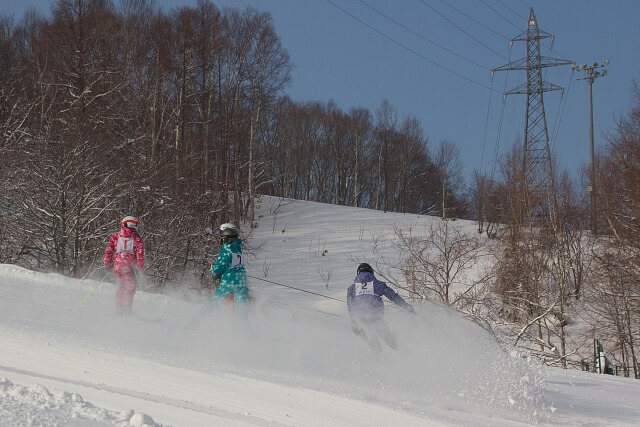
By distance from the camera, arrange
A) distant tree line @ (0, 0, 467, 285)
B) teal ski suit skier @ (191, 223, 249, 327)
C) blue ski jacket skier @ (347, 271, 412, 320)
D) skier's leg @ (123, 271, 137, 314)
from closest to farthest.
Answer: teal ski suit skier @ (191, 223, 249, 327)
blue ski jacket skier @ (347, 271, 412, 320)
skier's leg @ (123, 271, 137, 314)
distant tree line @ (0, 0, 467, 285)

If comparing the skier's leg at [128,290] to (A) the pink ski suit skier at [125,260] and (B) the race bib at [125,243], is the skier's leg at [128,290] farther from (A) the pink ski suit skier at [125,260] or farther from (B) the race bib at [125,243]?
(B) the race bib at [125,243]

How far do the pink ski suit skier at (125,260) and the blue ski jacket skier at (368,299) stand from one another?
3685 millimetres

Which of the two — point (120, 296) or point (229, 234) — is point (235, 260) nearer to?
point (229, 234)

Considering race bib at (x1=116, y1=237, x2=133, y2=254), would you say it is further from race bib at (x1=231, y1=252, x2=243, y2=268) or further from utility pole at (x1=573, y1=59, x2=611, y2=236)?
utility pole at (x1=573, y1=59, x2=611, y2=236)

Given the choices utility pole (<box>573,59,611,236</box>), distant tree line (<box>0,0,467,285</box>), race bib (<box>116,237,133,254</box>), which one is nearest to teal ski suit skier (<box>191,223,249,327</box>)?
race bib (<box>116,237,133,254</box>)

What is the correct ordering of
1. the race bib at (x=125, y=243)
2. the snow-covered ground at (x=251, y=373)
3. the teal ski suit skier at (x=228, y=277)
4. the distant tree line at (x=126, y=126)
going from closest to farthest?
the snow-covered ground at (x=251, y=373) < the teal ski suit skier at (x=228, y=277) < the race bib at (x=125, y=243) < the distant tree line at (x=126, y=126)

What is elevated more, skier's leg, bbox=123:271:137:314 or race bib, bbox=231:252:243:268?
race bib, bbox=231:252:243:268

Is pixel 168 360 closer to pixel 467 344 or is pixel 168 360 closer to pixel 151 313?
pixel 151 313

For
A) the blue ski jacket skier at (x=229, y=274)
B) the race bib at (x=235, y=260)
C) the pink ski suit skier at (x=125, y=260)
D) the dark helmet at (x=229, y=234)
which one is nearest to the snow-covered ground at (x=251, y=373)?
the blue ski jacket skier at (x=229, y=274)

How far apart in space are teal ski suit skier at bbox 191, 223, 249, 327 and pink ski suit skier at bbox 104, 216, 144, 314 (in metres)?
1.54

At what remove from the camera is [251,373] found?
7.51m

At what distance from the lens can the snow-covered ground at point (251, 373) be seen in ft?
17.6

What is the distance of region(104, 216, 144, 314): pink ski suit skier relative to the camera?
10.2m

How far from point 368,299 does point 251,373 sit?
8.66 ft
